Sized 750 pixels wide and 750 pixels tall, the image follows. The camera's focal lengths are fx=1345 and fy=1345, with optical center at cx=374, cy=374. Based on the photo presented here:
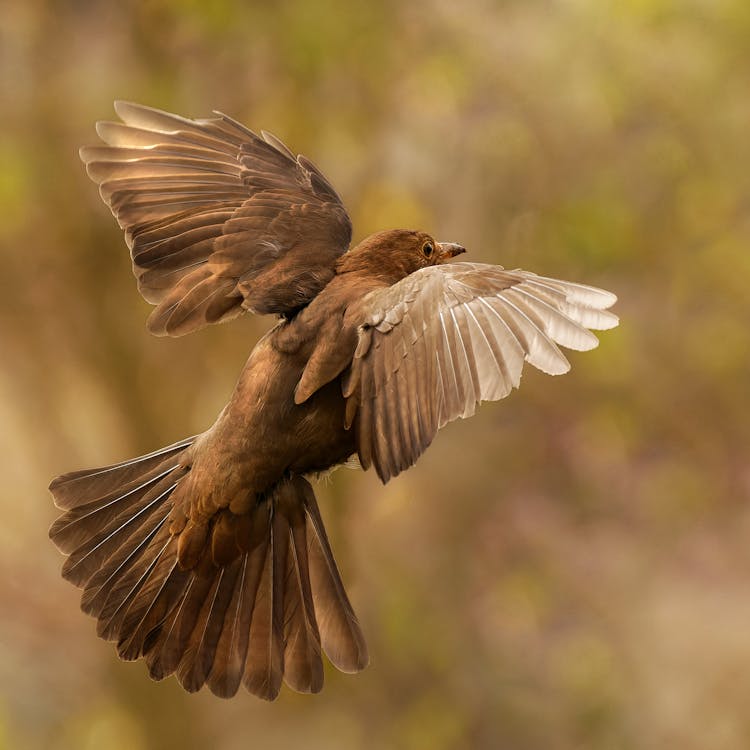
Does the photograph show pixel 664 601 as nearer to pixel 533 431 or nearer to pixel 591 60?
pixel 533 431

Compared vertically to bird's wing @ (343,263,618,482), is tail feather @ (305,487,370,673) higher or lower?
lower

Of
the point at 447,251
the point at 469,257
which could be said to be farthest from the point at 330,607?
the point at 469,257

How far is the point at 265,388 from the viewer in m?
3.47

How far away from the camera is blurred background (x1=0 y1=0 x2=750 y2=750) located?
7.42m

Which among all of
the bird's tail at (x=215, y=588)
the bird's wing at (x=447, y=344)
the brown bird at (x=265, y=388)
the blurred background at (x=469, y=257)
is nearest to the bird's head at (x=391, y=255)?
the brown bird at (x=265, y=388)

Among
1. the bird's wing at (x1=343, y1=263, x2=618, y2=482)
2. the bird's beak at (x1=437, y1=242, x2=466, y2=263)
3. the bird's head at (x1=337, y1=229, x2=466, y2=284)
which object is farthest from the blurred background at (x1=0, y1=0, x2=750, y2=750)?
the bird's wing at (x1=343, y1=263, x2=618, y2=482)

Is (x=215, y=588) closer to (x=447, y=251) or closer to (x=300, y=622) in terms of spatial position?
(x=300, y=622)

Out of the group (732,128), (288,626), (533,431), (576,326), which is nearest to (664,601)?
(533,431)

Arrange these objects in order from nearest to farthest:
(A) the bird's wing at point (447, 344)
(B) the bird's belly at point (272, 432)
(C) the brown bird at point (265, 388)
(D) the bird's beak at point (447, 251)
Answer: (A) the bird's wing at point (447, 344)
(C) the brown bird at point (265, 388)
(B) the bird's belly at point (272, 432)
(D) the bird's beak at point (447, 251)

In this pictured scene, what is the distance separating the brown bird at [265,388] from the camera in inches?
125

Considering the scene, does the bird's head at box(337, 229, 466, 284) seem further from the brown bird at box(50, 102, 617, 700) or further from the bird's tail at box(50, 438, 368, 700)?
the bird's tail at box(50, 438, 368, 700)

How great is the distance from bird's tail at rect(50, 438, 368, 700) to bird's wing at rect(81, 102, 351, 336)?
0.50 metres

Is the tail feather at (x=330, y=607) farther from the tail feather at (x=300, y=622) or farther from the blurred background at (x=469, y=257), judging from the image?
the blurred background at (x=469, y=257)

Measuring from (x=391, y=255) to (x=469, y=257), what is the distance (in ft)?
11.7
